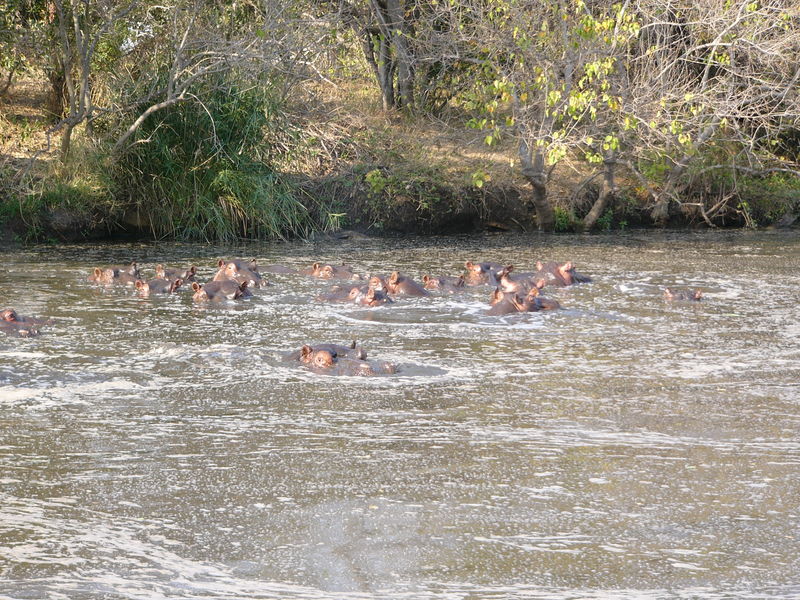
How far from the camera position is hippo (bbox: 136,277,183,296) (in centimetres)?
1080

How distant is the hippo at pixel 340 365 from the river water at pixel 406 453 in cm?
12

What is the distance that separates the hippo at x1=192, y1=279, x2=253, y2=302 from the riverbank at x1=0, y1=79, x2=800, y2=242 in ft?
16.1

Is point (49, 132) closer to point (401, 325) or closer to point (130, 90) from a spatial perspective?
point (130, 90)

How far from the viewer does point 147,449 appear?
5.77 meters

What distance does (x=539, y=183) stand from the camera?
16.3 meters

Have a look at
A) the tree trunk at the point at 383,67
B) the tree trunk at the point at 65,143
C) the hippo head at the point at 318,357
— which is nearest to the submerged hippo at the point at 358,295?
the hippo head at the point at 318,357

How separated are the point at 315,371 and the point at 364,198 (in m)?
9.49

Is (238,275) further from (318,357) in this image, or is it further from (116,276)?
(318,357)

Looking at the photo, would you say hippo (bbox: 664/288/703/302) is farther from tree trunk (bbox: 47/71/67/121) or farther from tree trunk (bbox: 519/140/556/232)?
tree trunk (bbox: 47/71/67/121)

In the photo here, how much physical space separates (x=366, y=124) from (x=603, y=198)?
164 inches

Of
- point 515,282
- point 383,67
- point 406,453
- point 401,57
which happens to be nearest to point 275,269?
point 515,282

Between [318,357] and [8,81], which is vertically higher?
[8,81]

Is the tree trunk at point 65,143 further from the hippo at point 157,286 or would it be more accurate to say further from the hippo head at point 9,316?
the hippo head at point 9,316

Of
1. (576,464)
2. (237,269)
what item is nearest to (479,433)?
(576,464)
